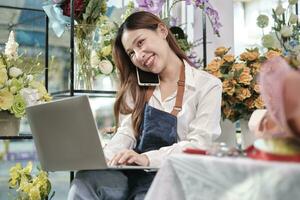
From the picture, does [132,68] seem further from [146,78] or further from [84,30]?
[84,30]

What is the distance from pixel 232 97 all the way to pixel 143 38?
1.49 ft

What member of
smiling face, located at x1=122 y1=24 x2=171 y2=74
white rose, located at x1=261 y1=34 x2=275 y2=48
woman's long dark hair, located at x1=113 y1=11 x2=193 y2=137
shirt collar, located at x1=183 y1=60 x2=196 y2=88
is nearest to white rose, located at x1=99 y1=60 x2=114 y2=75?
woman's long dark hair, located at x1=113 y1=11 x2=193 y2=137

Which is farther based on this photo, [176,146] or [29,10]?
[29,10]

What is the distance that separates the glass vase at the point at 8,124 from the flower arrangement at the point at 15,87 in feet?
0.07

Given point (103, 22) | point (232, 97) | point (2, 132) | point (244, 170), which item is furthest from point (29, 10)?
point (244, 170)

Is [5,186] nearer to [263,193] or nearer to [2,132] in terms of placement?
[2,132]

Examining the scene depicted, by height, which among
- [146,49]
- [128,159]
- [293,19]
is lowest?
[128,159]

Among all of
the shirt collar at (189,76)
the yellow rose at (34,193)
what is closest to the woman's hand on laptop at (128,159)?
the shirt collar at (189,76)

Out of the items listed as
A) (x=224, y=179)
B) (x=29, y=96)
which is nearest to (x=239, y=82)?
(x=29, y=96)

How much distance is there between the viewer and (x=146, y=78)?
1.73m

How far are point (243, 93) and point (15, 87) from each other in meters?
0.86

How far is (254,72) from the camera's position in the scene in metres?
1.89

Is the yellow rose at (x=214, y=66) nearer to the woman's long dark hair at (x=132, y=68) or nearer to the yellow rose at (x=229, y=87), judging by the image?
the yellow rose at (x=229, y=87)

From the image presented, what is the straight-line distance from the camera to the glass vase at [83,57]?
1.95m
